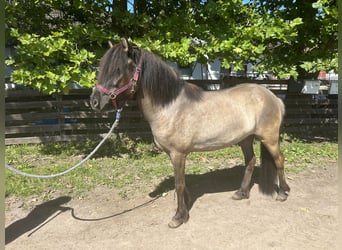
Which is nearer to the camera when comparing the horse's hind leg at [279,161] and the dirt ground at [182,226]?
A: the dirt ground at [182,226]

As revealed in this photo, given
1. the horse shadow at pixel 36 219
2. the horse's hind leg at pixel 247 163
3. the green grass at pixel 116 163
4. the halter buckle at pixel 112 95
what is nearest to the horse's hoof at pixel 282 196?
the horse's hind leg at pixel 247 163

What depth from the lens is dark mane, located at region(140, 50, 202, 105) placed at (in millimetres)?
3219

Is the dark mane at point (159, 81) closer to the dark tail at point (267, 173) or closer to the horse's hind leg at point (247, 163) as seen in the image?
the horse's hind leg at point (247, 163)

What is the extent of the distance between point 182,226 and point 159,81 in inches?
66.6

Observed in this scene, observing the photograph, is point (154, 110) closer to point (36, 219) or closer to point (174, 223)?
point (174, 223)

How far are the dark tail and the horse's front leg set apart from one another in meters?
1.27

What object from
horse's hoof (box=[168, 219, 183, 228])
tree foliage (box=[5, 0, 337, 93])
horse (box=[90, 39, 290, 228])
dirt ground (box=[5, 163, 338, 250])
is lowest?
dirt ground (box=[5, 163, 338, 250])

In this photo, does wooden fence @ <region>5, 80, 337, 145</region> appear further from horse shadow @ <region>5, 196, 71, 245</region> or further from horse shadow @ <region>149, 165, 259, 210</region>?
horse shadow @ <region>5, 196, 71, 245</region>

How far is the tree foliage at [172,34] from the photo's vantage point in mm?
4688

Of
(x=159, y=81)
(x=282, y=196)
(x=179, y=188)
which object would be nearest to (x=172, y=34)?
(x=159, y=81)

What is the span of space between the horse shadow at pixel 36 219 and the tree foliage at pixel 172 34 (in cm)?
173

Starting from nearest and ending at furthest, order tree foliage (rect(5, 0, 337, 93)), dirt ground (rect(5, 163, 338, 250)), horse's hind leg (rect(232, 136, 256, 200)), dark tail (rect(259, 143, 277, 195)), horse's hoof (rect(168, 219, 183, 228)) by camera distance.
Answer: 1. dirt ground (rect(5, 163, 338, 250))
2. horse's hoof (rect(168, 219, 183, 228))
3. dark tail (rect(259, 143, 277, 195))
4. horse's hind leg (rect(232, 136, 256, 200))
5. tree foliage (rect(5, 0, 337, 93))

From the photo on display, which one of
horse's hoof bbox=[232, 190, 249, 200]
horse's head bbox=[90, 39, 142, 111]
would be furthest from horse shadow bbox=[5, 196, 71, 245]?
horse's hoof bbox=[232, 190, 249, 200]

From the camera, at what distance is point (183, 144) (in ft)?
11.2
